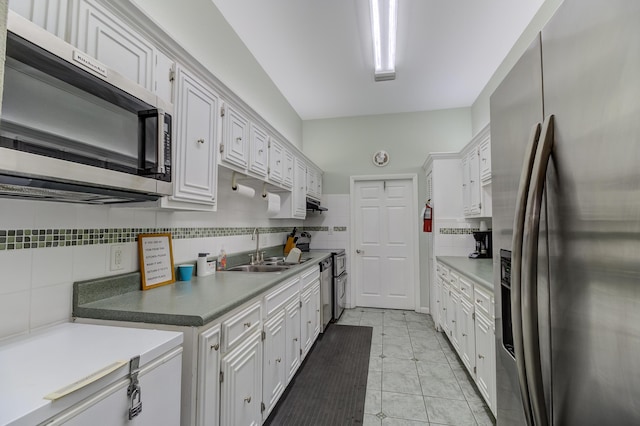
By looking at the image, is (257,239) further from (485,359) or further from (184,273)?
(485,359)

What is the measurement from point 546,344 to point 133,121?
5.06 ft

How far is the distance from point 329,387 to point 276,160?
212 centimetres

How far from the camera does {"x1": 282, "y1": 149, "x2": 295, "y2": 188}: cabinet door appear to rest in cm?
323

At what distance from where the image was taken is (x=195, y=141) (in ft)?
5.68

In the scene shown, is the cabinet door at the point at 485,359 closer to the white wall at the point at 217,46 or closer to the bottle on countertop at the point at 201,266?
the bottle on countertop at the point at 201,266

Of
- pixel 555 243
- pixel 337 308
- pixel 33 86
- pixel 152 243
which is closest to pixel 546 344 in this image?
pixel 555 243

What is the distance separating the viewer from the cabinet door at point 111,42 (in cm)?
113

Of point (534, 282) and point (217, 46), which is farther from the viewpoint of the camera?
point (217, 46)

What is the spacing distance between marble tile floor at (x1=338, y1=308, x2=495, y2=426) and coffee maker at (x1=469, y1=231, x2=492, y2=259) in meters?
1.06

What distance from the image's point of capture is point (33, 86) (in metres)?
0.86

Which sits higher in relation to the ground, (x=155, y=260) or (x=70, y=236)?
(x=70, y=236)

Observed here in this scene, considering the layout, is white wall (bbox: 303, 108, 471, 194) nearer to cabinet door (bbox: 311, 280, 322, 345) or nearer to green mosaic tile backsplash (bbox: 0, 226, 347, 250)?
cabinet door (bbox: 311, 280, 322, 345)

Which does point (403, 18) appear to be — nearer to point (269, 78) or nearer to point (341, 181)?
point (269, 78)

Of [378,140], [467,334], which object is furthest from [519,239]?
[378,140]
